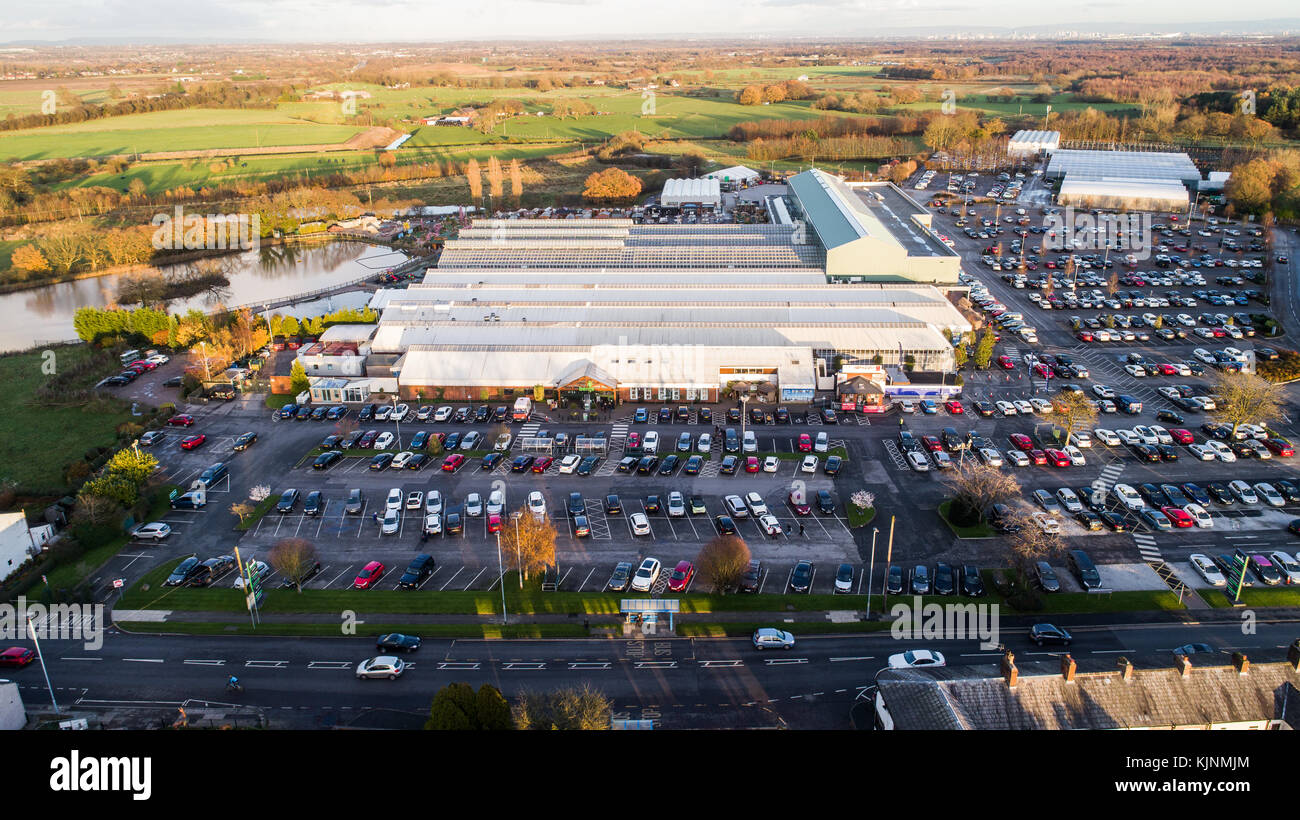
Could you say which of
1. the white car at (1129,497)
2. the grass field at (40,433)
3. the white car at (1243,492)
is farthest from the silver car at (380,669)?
the white car at (1243,492)

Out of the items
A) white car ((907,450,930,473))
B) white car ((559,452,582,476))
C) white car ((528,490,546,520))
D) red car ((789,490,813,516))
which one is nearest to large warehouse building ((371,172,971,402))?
white car ((559,452,582,476))

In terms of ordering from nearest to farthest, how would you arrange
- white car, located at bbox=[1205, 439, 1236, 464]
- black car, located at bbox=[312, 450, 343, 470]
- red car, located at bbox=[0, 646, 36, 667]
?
1. red car, located at bbox=[0, 646, 36, 667]
2. white car, located at bbox=[1205, 439, 1236, 464]
3. black car, located at bbox=[312, 450, 343, 470]

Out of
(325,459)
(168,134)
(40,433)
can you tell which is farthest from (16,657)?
(168,134)

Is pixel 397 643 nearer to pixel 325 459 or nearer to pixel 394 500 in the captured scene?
pixel 394 500

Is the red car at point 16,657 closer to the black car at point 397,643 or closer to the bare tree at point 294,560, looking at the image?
the bare tree at point 294,560

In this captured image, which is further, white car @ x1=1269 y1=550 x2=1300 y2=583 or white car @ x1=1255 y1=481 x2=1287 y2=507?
white car @ x1=1255 y1=481 x2=1287 y2=507

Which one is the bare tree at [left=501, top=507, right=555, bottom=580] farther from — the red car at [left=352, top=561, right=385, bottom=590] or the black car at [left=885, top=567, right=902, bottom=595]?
the black car at [left=885, top=567, right=902, bottom=595]
